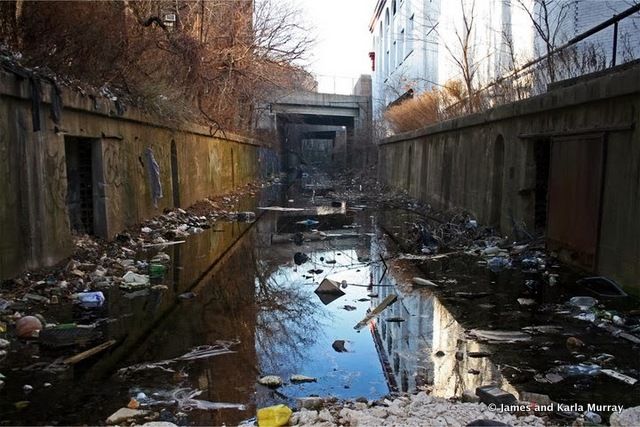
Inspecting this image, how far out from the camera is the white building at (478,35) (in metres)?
11.9

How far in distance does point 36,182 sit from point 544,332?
5692mm

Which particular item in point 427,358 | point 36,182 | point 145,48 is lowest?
point 427,358

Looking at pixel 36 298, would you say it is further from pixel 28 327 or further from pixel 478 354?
pixel 478 354

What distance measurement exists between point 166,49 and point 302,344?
11.4 meters

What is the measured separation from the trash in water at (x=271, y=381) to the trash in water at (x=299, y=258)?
4.48 metres

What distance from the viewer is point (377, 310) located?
5.74 meters

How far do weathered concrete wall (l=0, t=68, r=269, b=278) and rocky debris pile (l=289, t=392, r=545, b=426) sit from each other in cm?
406

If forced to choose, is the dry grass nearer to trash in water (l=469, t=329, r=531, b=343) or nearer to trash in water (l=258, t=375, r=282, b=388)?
trash in water (l=469, t=329, r=531, b=343)

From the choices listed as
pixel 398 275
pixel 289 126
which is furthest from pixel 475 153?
pixel 289 126

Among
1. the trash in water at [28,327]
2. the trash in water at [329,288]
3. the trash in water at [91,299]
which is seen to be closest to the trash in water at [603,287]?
the trash in water at [329,288]

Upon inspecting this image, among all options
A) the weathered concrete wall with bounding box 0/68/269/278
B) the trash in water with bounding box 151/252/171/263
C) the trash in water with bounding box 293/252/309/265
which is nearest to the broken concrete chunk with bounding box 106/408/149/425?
the weathered concrete wall with bounding box 0/68/269/278

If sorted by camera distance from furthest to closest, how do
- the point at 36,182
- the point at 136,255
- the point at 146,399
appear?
the point at 136,255, the point at 36,182, the point at 146,399

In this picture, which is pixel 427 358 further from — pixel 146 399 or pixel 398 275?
pixel 398 275

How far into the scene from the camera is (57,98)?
6816 mm
